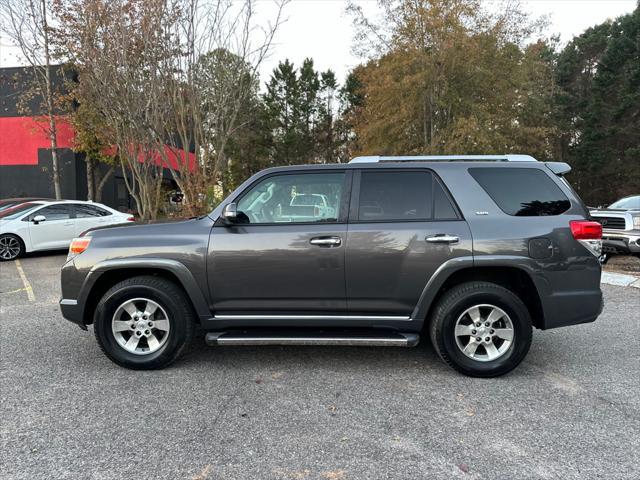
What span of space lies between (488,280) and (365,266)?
1.12 m

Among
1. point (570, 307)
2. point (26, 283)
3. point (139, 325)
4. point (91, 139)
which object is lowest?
point (26, 283)

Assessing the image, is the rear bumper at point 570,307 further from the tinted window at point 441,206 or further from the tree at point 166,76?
the tree at point 166,76

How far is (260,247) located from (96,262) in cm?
146

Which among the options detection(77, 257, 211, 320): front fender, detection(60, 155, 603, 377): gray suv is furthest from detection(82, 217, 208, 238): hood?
detection(77, 257, 211, 320): front fender

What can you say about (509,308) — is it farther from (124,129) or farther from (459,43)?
(459,43)

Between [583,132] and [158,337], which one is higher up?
[583,132]

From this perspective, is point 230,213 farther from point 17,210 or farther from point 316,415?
point 17,210

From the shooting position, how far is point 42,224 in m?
11.0

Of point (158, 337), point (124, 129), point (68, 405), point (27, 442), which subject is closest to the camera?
point (27, 442)

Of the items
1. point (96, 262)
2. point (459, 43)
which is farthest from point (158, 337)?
point (459, 43)

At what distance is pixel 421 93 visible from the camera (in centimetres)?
2091

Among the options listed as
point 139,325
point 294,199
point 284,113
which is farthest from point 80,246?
point 284,113

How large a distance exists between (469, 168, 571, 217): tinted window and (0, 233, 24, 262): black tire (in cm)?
1081

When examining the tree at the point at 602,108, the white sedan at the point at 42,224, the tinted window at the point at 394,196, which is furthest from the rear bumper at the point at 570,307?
the tree at the point at 602,108
